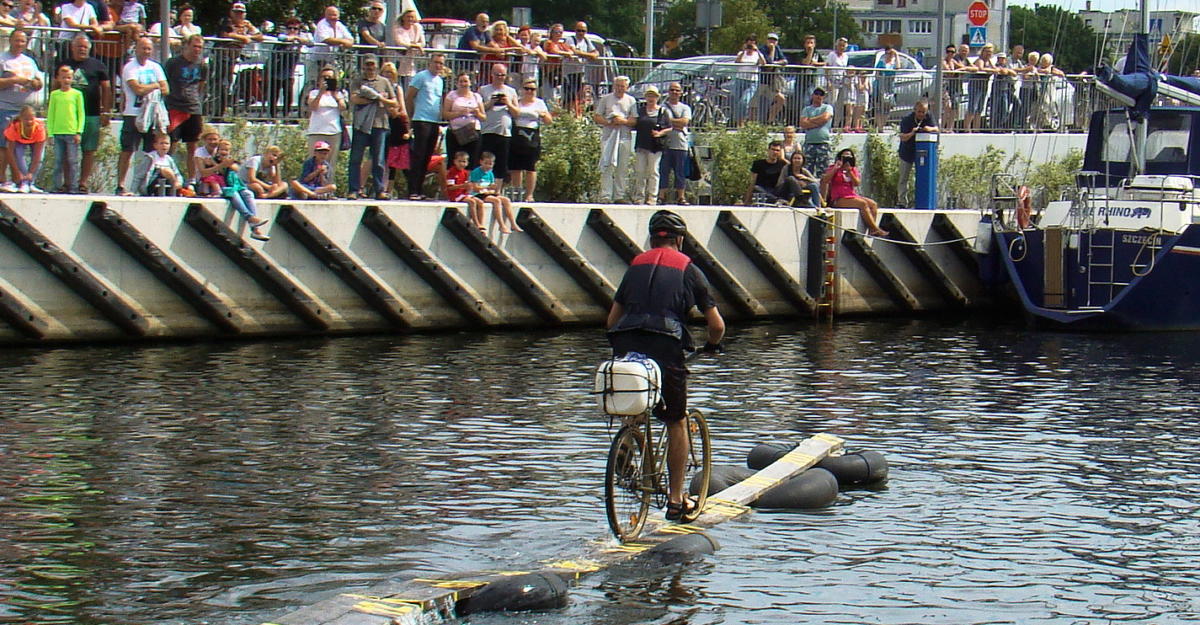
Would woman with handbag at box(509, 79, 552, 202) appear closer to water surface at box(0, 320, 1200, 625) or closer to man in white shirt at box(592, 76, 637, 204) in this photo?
man in white shirt at box(592, 76, 637, 204)

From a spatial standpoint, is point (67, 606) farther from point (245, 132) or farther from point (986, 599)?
point (245, 132)

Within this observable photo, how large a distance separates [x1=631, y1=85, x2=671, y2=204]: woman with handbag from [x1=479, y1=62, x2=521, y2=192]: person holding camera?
218 centimetres

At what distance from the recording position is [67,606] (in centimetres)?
879

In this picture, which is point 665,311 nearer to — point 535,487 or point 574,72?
point 535,487

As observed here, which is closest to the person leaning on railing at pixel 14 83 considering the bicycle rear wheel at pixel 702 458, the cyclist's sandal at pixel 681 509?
the bicycle rear wheel at pixel 702 458

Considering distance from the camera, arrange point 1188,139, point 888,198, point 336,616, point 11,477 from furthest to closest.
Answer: point 888,198
point 1188,139
point 11,477
point 336,616

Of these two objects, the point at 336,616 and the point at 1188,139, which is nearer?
the point at 336,616

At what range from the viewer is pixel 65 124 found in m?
21.2

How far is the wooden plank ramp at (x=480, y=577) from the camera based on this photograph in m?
8.14

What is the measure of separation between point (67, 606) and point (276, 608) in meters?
0.97

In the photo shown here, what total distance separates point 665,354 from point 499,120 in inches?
543

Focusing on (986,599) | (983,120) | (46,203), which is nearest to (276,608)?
(986,599)

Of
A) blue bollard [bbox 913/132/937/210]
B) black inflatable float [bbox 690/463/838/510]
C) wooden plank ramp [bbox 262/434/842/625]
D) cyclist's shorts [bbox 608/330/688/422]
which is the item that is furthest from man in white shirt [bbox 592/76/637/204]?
cyclist's shorts [bbox 608/330/688/422]

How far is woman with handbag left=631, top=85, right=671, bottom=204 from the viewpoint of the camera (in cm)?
2544
